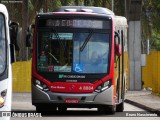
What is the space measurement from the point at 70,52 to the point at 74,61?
291mm

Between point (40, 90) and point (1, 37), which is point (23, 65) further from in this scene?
point (1, 37)

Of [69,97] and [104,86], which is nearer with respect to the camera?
[69,97]

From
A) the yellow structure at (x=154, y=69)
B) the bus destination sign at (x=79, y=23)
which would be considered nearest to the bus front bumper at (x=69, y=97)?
the bus destination sign at (x=79, y=23)

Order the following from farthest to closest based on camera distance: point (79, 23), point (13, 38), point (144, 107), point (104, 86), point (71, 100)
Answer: point (144, 107) → point (79, 23) → point (104, 86) → point (71, 100) → point (13, 38)

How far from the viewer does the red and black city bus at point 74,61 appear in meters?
21.2

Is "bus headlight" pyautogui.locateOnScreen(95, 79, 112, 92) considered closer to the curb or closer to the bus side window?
the curb

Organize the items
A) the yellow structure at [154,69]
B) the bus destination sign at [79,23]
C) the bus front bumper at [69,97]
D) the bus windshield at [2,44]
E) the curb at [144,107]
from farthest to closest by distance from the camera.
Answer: the yellow structure at [154,69]
the curb at [144,107]
the bus destination sign at [79,23]
the bus front bumper at [69,97]
the bus windshield at [2,44]

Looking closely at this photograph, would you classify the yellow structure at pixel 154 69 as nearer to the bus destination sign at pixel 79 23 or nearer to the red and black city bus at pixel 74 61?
the bus destination sign at pixel 79 23

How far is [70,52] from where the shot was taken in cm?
2136

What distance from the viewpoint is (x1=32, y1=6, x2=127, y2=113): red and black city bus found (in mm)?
21234

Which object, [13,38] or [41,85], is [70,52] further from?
[13,38]

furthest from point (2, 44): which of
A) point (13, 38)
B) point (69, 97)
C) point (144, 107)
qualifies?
point (144, 107)

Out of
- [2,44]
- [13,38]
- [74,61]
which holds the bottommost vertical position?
[74,61]

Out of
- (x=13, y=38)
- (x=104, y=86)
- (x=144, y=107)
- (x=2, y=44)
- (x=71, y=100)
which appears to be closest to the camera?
(x=13, y=38)
